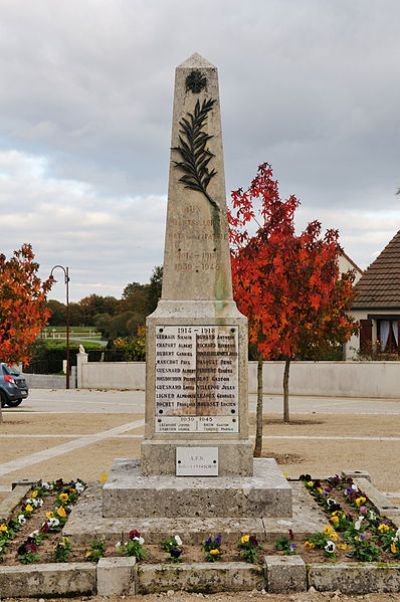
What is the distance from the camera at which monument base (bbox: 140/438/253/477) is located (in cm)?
731

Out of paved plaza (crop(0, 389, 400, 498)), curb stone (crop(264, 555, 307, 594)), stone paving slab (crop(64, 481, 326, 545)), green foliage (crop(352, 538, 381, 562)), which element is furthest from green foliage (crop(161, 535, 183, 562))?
paved plaza (crop(0, 389, 400, 498))

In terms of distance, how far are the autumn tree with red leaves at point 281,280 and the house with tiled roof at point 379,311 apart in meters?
13.8

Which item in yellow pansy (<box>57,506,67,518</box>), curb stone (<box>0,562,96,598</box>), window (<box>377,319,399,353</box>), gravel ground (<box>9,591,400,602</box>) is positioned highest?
window (<box>377,319,399,353</box>)

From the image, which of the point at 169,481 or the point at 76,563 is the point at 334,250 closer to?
the point at 169,481

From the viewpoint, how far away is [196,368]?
24.4ft

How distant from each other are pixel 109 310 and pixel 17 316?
68.9 m

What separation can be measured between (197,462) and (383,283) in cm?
2843

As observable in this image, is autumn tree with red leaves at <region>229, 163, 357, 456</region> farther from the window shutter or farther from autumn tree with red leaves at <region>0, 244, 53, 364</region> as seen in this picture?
the window shutter

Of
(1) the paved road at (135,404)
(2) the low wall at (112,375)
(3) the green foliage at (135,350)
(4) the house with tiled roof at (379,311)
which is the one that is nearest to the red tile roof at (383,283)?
(4) the house with tiled roof at (379,311)

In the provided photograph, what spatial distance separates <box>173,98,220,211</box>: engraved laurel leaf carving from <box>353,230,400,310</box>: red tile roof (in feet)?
83.7

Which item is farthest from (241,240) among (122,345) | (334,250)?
(122,345)

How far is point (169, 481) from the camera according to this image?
7.12m

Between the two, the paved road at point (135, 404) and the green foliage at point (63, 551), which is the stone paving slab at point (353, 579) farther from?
the paved road at point (135, 404)

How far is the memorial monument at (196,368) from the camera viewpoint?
22.7 ft
